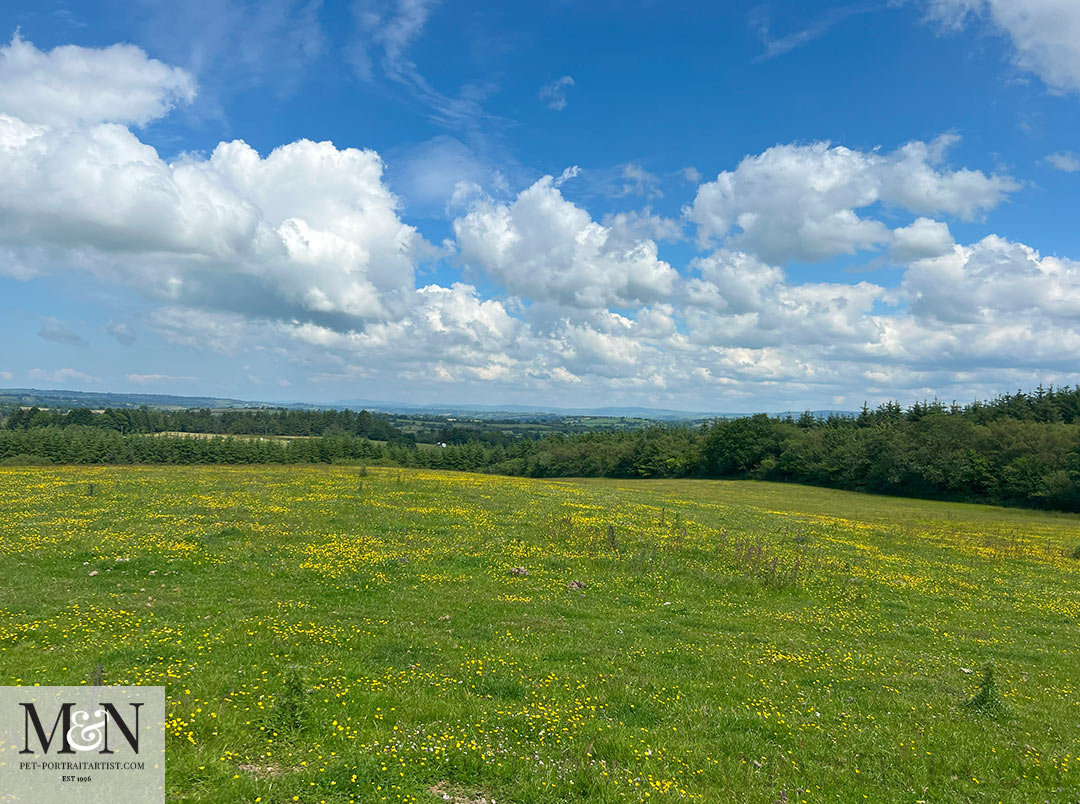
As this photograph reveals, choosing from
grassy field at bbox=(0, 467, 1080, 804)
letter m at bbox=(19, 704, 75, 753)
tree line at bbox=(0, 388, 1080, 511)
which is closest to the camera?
letter m at bbox=(19, 704, 75, 753)

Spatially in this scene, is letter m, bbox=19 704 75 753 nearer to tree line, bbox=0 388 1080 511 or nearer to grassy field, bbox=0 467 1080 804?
grassy field, bbox=0 467 1080 804

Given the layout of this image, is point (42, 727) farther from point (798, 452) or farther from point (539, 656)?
point (798, 452)

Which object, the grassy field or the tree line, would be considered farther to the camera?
the tree line

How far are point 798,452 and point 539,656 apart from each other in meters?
106

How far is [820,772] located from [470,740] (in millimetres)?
5690

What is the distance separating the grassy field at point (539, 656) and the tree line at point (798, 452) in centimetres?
6376

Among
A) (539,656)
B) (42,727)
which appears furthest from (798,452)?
(42,727)

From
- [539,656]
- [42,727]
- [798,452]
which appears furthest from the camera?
[798,452]

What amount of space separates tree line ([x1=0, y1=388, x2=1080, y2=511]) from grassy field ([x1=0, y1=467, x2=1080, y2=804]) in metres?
63.8

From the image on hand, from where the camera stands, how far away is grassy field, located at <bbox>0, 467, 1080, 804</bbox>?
8.50 metres

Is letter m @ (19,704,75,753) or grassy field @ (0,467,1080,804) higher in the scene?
letter m @ (19,704,75,753)

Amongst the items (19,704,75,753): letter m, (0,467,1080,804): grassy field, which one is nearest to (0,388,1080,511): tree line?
(0,467,1080,804): grassy field

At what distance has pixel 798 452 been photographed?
10631 centimetres

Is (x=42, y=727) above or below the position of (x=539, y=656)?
above
